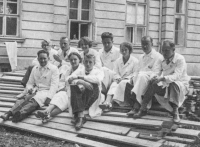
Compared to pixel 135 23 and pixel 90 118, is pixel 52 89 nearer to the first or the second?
pixel 90 118

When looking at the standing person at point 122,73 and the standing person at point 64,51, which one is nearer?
the standing person at point 122,73

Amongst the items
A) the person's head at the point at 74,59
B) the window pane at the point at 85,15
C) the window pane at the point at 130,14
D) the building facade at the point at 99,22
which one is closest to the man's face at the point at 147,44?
the person's head at the point at 74,59

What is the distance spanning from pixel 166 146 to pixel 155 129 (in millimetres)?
523

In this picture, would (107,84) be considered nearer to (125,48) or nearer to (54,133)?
(125,48)

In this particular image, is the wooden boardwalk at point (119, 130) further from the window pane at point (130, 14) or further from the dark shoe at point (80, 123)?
the window pane at point (130, 14)

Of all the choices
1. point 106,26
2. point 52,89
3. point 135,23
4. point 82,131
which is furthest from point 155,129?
point 135,23

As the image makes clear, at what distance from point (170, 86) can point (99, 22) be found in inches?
313

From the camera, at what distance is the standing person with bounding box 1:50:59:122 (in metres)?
7.35

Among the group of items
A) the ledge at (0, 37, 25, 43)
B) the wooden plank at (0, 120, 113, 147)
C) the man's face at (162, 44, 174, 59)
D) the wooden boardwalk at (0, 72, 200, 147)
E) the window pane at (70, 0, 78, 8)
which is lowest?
the wooden plank at (0, 120, 113, 147)

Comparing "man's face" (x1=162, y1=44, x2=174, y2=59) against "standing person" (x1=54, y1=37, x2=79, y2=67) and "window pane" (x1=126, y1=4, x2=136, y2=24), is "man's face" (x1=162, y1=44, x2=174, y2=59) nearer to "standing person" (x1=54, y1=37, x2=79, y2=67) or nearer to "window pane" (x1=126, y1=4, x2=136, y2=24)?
"standing person" (x1=54, y1=37, x2=79, y2=67)

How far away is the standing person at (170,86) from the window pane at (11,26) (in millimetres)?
7131

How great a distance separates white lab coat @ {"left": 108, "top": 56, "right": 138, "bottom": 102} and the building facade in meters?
5.61

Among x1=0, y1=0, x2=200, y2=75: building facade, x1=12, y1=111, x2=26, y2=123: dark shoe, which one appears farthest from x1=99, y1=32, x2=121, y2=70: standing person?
x1=0, y1=0, x2=200, y2=75: building facade

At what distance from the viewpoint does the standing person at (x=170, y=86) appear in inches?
255
